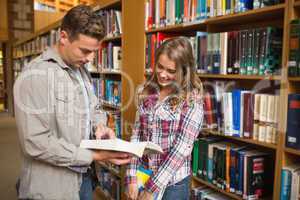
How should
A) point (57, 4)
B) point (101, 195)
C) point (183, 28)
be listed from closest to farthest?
point (183, 28) < point (101, 195) < point (57, 4)

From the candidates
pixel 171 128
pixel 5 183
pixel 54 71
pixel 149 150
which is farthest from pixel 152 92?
pixel 5 183

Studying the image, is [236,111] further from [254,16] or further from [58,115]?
[58,115]

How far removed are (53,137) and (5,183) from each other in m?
2.51

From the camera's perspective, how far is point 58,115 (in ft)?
3.59

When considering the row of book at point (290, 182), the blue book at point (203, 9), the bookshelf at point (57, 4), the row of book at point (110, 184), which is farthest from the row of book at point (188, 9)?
the bookshelf at point (57, 4)

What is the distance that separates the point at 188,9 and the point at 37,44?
13.8 ft

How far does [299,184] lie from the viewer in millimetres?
1315

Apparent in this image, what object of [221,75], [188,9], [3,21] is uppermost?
[3,21]

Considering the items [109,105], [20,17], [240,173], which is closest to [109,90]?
[109,105]

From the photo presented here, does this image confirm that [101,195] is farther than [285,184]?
Yes

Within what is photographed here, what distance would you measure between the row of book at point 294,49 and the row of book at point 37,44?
3036 millimetres

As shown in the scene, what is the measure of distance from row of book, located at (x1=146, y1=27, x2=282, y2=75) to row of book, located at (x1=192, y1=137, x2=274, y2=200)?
1.48 feet

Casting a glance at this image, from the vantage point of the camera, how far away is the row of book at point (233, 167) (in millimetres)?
1523

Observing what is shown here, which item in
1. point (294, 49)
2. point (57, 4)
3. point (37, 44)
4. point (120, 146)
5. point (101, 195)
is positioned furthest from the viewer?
point (57, 4)
